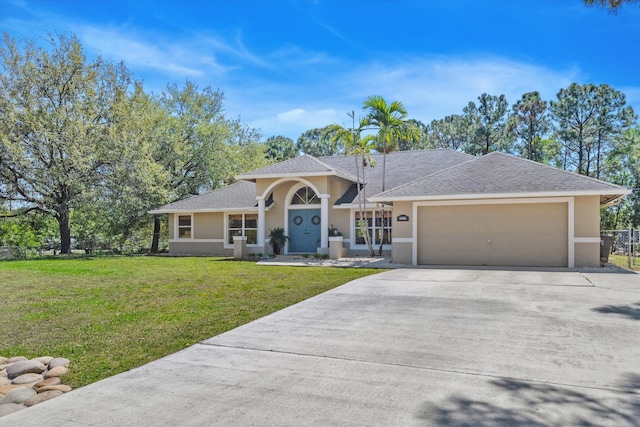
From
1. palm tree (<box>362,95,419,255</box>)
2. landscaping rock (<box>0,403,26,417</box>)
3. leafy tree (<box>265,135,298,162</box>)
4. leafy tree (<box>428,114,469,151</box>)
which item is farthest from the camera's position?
leafy tree (<box>265,135,298,162</box>)

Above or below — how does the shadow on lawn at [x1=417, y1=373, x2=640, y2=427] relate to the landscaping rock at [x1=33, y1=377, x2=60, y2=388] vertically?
above

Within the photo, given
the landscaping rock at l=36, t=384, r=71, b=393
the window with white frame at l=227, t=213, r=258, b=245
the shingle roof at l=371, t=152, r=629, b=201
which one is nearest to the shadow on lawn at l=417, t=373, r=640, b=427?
the landscaping rock at l=36, t=384, r=71, b=393

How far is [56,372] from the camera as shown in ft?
15.8

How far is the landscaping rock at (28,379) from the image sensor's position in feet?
15.3

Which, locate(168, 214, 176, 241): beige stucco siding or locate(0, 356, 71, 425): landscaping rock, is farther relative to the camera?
locate(168, 214, 176, 241): beige stucco siding

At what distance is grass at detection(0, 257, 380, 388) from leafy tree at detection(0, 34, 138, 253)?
1061 centimetres

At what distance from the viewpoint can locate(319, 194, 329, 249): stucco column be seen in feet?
64.4

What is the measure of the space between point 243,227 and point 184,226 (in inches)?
152

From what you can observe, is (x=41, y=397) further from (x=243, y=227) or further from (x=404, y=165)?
(x=404, y=165)

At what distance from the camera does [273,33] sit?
14047 mm

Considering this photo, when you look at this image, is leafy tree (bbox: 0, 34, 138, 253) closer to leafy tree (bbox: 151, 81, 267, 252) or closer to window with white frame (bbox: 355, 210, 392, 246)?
leafy tree (bbox: 151, 81, 267, 252)

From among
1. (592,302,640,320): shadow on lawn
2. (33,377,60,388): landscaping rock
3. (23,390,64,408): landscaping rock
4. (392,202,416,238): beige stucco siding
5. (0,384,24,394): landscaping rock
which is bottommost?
(0,384,24,394): landscaping rock

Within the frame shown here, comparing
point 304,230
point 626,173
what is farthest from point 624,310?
point 626,173

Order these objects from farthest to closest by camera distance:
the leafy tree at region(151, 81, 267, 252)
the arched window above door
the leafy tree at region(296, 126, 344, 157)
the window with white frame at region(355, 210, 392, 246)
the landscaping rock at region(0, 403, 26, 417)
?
the leafy tree at region(296, 126, 344, 157), the leafy tree at region(151, 81, 267, 252), the arched window above door, the window with white frame at region(355, 210, 392, 246), the landscaping rock at region(0, 403, 26, 417)
